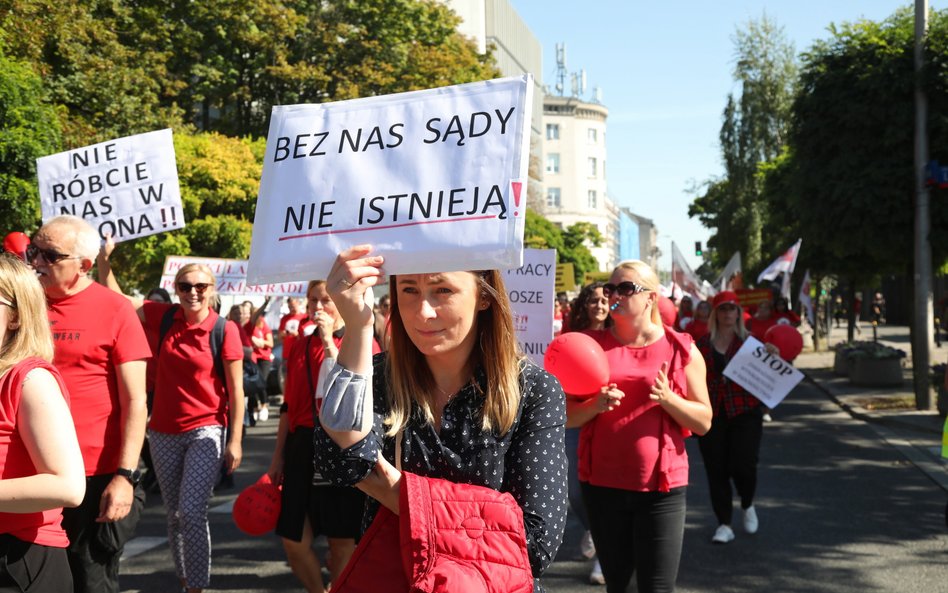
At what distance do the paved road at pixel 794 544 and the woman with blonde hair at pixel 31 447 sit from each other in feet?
8.59

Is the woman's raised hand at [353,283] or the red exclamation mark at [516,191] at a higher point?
the red exclamation mark at [516,191]

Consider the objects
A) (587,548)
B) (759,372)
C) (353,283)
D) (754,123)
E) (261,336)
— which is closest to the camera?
(353,283)

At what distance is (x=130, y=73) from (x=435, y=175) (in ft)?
77.6

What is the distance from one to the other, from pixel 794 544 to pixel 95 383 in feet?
17.6

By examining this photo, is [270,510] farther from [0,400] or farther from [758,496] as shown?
[758,496]

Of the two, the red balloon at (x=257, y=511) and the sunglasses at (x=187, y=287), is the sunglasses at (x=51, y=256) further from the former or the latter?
the red balloon at (x=257, y=511)

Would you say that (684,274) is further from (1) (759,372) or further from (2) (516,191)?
(2) (516,191)

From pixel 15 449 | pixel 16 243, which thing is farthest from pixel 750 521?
pixel 15 449

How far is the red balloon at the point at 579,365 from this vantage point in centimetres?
457

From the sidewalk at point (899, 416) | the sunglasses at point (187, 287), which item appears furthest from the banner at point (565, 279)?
the sunglasses at point (187, 287)

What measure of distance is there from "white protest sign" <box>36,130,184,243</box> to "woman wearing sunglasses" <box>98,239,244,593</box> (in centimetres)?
33

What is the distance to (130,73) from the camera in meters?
24.4

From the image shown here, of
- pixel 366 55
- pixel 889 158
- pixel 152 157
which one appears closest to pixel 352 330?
pixel 152 157

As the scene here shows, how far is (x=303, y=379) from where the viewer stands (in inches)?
233
